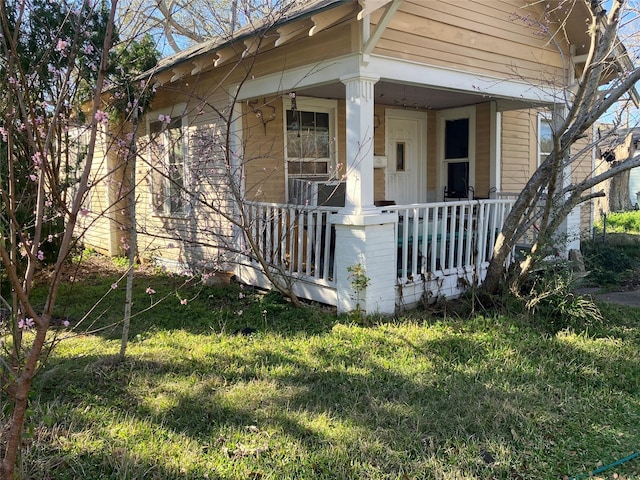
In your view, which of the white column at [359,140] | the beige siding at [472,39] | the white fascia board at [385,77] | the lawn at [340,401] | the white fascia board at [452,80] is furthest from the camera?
the beige siding at [472,39]

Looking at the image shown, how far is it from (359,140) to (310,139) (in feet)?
9.20

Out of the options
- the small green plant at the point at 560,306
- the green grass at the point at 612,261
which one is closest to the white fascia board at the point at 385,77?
the small green plant at the point at 560,306

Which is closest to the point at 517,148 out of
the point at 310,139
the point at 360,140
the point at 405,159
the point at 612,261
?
the point at 405,159

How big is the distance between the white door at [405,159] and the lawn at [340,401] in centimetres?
405

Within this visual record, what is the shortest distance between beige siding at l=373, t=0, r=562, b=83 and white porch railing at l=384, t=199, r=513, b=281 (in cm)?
176

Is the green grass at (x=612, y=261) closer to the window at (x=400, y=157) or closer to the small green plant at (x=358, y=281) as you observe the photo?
the small green plant at (x=358, y=281)

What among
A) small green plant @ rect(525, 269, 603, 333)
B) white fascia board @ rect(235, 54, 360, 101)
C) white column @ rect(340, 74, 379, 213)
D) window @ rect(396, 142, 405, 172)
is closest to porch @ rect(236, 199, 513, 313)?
white column @ rect(340, 74, 379, 213)

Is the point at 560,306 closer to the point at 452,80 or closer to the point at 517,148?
the point at 452,80

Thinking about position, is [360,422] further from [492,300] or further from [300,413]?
[492,300]

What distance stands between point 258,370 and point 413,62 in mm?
3880

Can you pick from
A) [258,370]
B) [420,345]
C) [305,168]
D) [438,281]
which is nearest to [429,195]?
[305,168]

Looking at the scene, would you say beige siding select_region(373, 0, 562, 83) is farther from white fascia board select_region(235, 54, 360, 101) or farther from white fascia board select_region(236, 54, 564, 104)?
white fascia board select_region(235, 54, 360, 101)

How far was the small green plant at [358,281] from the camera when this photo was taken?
5391 millimetres

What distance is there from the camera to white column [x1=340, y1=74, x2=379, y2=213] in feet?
17.5
